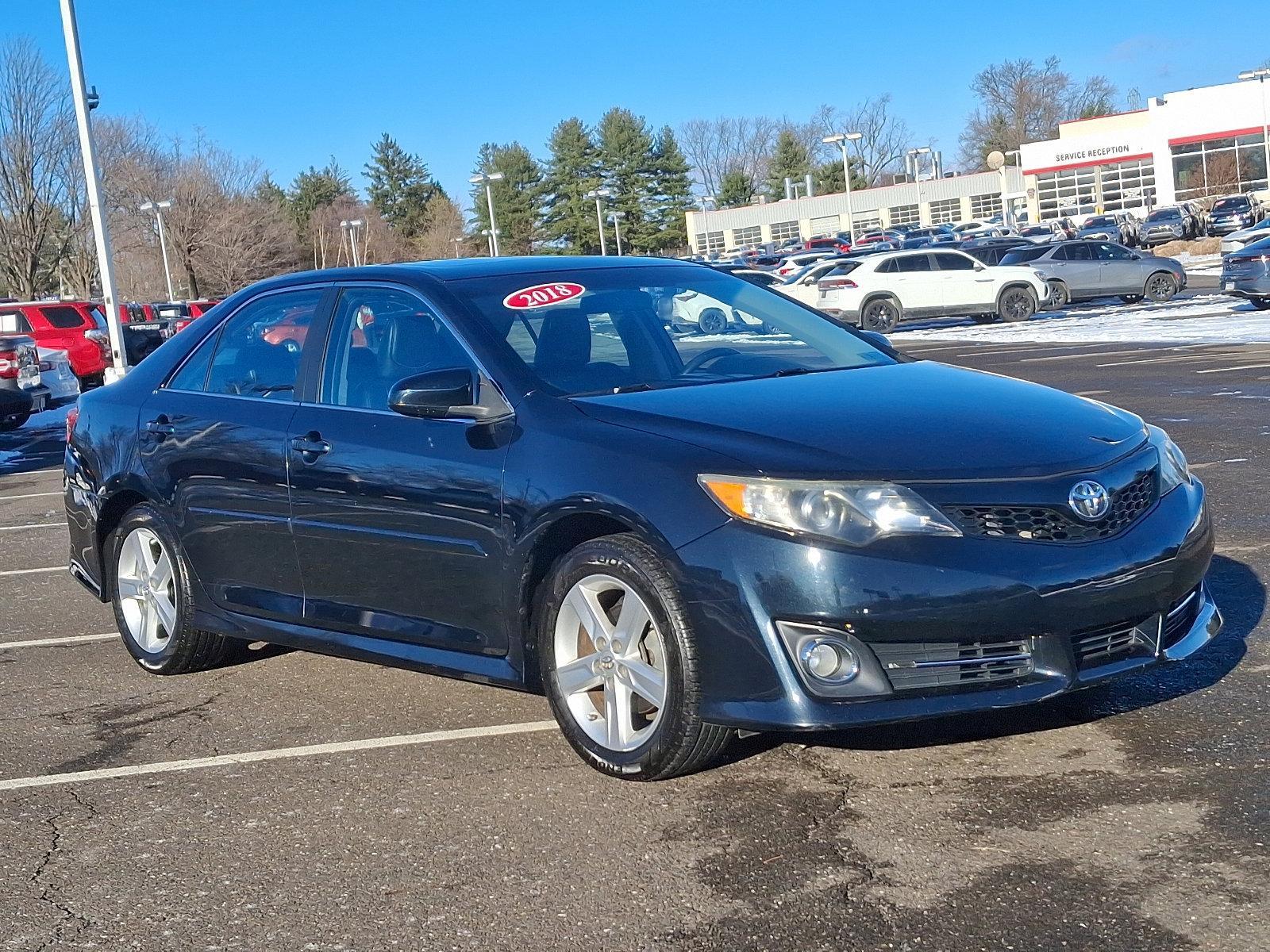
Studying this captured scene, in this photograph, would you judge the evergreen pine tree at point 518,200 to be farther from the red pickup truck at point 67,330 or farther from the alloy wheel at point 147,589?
the alloy wheel at point 147,589

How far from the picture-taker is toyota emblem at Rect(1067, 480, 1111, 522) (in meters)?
4.00

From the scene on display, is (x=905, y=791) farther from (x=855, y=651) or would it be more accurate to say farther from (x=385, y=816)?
(x=385, y=816)

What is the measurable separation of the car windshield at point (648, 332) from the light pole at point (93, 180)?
Answer: 19.8m

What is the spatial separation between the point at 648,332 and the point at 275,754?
187 cm

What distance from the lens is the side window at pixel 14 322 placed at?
26.9m

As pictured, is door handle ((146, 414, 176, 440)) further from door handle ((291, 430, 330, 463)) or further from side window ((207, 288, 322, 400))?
door handle ((291, 430, 330, 463))

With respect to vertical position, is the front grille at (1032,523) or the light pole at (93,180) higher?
the light pole at (93,180)

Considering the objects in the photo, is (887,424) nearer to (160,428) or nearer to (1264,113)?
(160,428)

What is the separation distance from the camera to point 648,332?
5.16 m

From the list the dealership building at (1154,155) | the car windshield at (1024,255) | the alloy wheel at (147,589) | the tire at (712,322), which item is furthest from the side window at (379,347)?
the dealership building at (1154,155)

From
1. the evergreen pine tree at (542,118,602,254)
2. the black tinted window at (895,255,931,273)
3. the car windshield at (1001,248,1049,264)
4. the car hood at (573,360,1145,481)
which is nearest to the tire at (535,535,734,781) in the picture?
the car hood at (573,360,1145,481)

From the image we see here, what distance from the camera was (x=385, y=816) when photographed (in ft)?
13.8

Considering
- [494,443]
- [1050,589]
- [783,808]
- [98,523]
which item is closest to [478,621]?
[494,443]

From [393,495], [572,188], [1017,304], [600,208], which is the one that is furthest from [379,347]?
[572,188]
